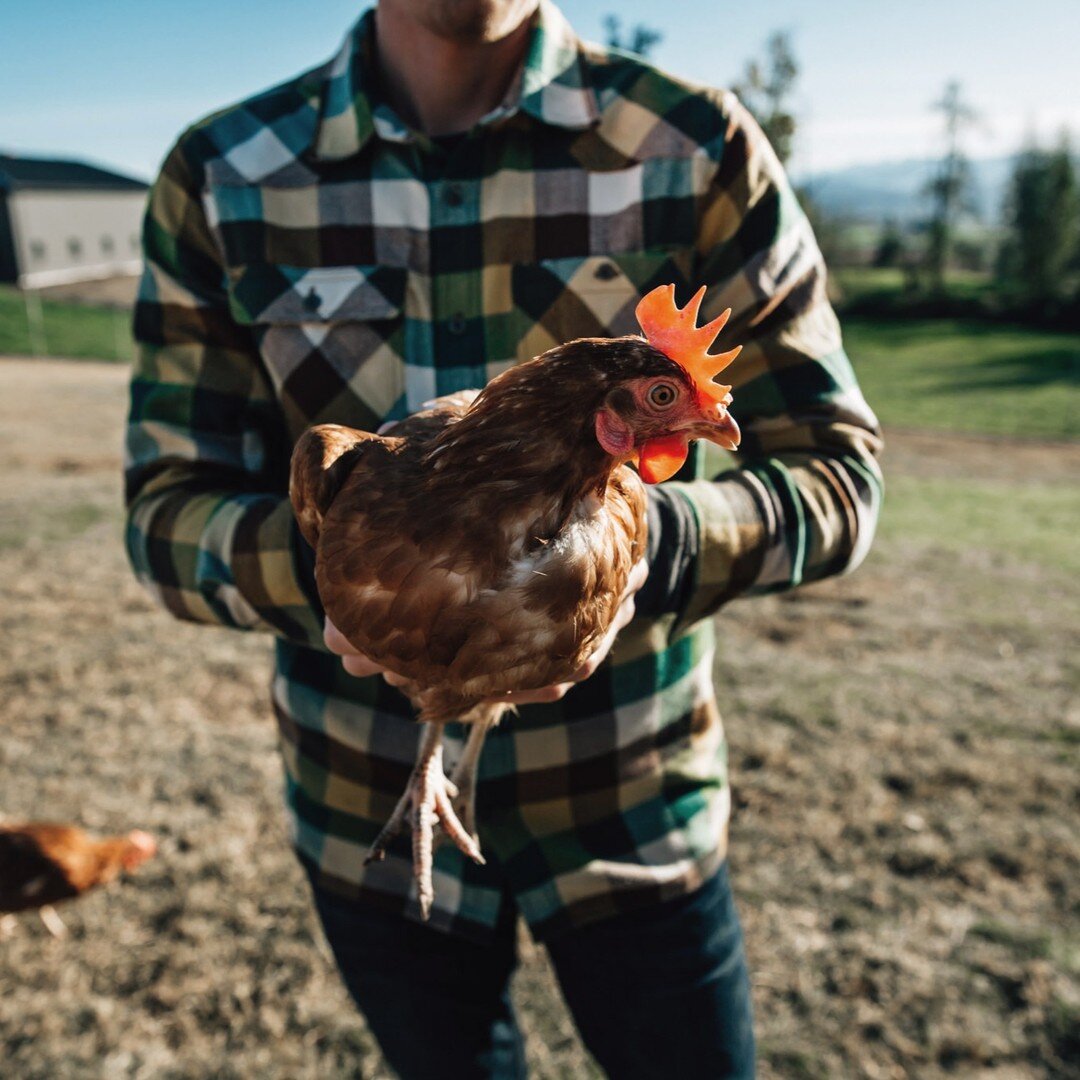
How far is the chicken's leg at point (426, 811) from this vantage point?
1655 mm

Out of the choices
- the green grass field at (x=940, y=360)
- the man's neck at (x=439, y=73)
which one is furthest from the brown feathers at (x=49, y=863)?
the green grass field at (x=940, y=360)

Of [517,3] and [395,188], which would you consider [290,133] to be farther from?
[517,3]

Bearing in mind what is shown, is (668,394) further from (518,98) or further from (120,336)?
(120,336)

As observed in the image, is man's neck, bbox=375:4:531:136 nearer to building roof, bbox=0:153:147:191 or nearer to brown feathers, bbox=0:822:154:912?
brown feathers, bbox=0:822:154:912

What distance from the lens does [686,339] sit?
1323mm

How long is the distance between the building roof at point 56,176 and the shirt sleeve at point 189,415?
52507 millimetres

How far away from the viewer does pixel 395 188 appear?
184 cm

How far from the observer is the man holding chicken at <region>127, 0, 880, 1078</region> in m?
1.80

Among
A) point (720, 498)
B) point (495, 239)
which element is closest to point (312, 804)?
point (720, 498)

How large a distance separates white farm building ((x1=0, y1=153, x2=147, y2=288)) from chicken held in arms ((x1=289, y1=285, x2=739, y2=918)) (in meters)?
48.9

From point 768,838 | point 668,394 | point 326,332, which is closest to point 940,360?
point 768,838

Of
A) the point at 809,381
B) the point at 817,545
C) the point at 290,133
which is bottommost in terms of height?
the point at 817,545

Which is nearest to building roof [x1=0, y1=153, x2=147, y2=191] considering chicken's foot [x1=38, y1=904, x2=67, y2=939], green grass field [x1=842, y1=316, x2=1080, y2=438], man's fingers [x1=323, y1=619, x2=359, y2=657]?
green grass field [x1=842, y1=316, x2=1080, y2=438]

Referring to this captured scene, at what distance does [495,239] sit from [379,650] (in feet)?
3.11
